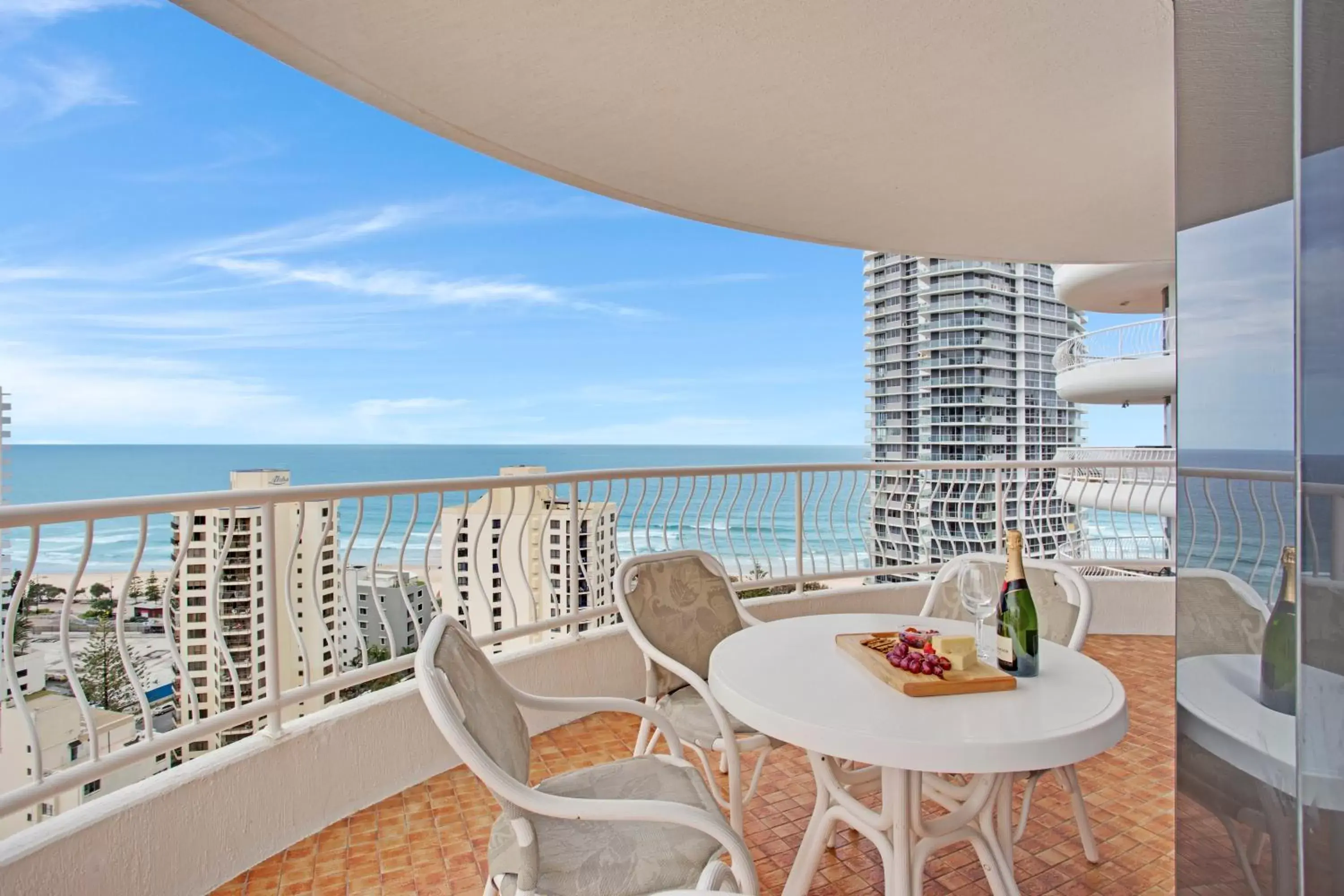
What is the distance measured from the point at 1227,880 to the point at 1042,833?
7.53 feet

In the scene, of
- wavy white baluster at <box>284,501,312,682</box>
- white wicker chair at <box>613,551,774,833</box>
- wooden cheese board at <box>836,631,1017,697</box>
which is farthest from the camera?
wavy white baluster at <box>284,501,312,682</box>

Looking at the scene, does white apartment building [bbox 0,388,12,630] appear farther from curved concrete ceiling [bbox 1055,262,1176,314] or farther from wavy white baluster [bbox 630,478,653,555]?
curved concrete ceiling [bbox 1055,262,1176,314]

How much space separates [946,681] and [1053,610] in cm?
128

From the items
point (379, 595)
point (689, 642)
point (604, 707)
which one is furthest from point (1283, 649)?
point (379, 595)

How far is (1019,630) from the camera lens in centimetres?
182

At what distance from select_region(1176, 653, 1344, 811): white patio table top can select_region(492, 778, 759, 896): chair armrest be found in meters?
0.94

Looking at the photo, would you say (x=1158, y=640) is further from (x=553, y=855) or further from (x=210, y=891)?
(x=210, y=891)

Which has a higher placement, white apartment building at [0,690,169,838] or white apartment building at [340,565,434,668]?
white apartment building at [340,565,434,668]

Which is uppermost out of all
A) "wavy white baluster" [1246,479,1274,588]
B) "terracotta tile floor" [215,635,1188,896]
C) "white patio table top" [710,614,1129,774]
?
"wavy white baluster" [1246,479,1274,588]

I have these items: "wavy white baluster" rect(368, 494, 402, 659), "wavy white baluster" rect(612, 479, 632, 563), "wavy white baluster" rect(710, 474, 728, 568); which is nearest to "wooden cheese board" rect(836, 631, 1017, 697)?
"wavy white baluster" rect(368, 494, 402, 659)

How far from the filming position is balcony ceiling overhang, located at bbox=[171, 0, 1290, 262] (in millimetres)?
2244

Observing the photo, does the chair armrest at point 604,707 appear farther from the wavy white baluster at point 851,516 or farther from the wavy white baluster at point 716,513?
the wavy white baluster at point 851,516

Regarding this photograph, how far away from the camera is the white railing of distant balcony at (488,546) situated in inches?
81.4

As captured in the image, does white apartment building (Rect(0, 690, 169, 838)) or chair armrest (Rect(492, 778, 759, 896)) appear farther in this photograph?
white apartment building (Rect(0, 690, 169, 838))
